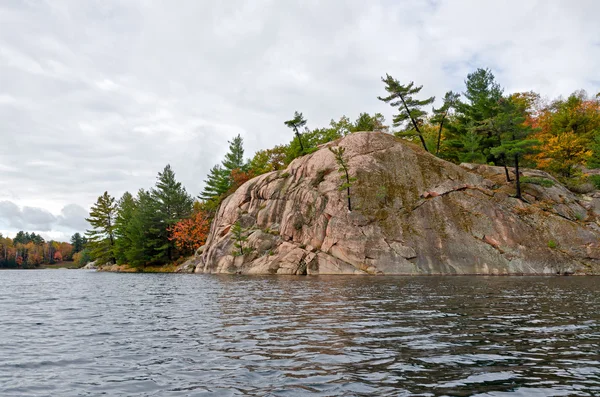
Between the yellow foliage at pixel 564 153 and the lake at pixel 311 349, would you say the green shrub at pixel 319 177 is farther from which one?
the lake at pixel 311 349

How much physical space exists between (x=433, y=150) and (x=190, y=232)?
48012mm

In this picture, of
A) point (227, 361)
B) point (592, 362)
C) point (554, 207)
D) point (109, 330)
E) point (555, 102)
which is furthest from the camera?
point (555, 102)

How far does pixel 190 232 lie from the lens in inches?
3063

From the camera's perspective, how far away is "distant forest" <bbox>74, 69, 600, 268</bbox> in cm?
5416

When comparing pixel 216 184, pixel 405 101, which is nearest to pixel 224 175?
pixel 216 184

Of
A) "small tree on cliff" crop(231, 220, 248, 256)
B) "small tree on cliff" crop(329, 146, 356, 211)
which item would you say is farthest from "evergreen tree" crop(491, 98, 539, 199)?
"small tree on cliff" crop(231, 220, 248, 256)

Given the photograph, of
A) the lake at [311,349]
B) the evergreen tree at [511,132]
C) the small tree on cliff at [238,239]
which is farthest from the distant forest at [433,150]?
the lake at [311,349]

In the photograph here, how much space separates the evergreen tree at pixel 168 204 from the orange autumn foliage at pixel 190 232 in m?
2.39

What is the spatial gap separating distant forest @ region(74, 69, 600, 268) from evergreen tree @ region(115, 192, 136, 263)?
25 cm

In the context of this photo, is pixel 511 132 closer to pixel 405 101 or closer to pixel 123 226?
pixel 405 101

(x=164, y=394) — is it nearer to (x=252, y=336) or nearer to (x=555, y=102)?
(x=252, y=336)

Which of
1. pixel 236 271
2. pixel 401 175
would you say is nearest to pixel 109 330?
pixel 236 271

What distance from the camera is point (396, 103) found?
2368 inches

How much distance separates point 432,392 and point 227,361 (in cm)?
494
